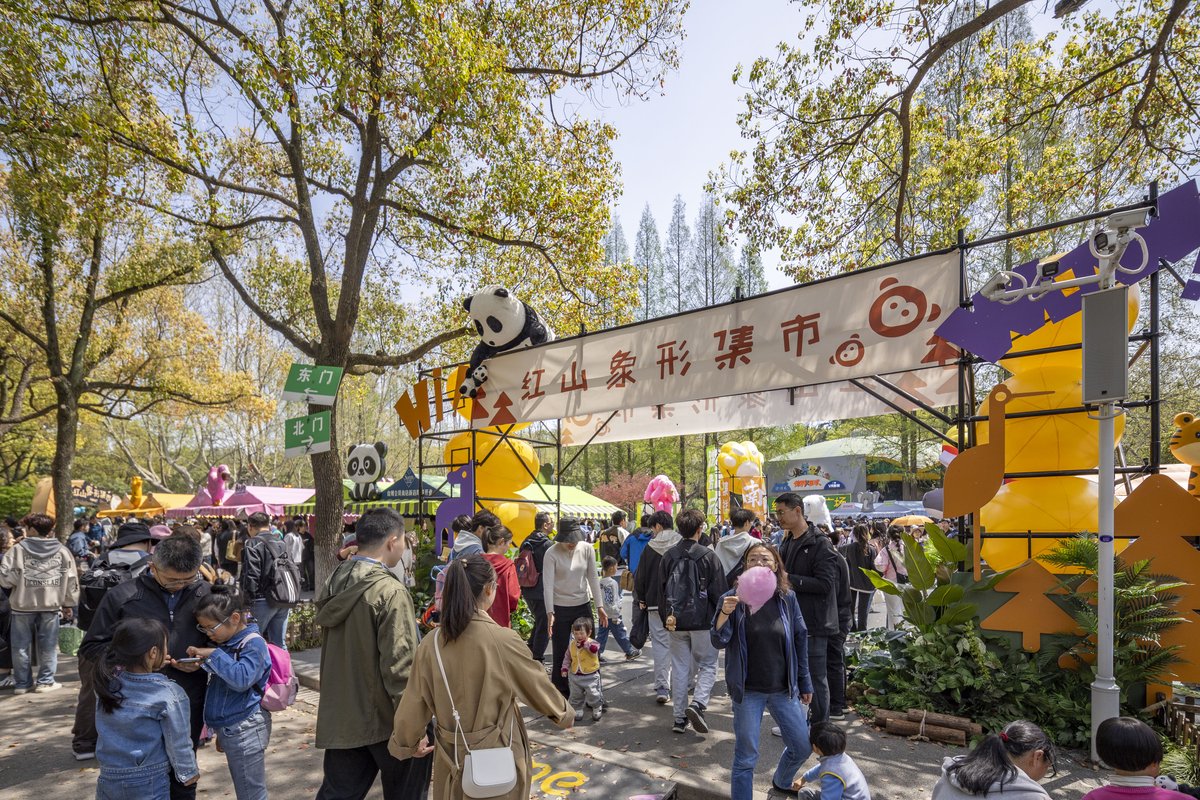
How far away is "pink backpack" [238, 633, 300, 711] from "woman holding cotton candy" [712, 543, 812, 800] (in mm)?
2491

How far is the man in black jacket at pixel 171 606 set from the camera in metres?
3.73

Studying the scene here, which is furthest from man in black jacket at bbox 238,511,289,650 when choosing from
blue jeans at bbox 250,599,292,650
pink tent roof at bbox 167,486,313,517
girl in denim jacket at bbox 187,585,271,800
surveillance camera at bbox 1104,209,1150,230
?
pink tent roof at bbox 167,486,313,517

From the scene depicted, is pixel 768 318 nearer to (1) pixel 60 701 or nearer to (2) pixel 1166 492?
(2) pixel 1166 492

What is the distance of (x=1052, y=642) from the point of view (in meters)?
5.33

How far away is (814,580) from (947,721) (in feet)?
4.82

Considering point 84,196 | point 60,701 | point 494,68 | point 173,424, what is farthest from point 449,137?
point 173,424

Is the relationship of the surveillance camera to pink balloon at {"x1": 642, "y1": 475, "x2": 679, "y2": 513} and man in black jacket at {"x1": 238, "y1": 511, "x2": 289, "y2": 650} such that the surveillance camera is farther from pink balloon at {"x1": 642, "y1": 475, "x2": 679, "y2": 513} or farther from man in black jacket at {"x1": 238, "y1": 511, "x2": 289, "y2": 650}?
pink balloon at {"x1": 642, "y1": 475, "x2": 679, "y2": 513}

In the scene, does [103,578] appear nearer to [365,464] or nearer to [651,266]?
[365,464]

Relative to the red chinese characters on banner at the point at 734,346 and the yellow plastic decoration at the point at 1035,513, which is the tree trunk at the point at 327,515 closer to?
the red chinese characters on banner at the point at 734,346

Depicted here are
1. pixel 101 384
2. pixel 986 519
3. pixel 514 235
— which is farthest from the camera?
pixel 101 384

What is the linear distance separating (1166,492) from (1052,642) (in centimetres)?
144

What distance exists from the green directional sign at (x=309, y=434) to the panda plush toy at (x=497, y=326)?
227 centimetres

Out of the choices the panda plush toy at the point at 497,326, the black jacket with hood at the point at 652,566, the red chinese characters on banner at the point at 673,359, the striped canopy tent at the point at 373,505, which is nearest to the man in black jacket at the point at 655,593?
the black jacket with hood at the point at 652,566

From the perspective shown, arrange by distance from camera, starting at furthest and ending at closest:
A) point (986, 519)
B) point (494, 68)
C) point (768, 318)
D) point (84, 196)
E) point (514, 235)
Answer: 1. point (514, 235)
2. point (84, 196)
3. point (494, 68)
4. point (768, 318)
5. point (986, 519)
